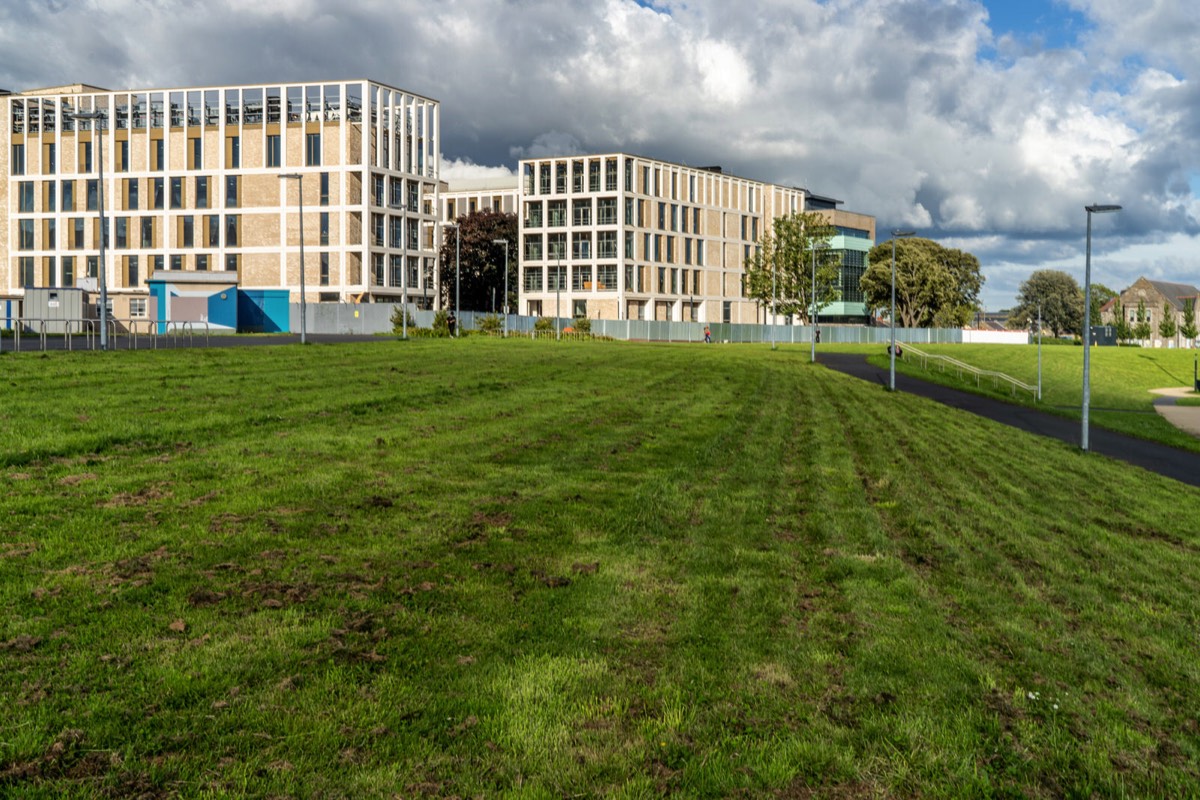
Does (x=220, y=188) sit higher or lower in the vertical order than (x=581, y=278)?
higher

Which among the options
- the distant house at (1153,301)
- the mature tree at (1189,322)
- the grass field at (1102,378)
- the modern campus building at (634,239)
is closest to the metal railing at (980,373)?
the grass field at (1102,378)

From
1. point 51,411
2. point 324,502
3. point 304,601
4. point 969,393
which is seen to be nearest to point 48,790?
point 304,601

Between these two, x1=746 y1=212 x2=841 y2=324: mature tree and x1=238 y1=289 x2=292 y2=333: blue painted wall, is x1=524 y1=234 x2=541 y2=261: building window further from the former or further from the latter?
x1=238 y1=289 x2=292 y2=333: blue painted wall

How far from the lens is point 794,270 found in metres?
90.8


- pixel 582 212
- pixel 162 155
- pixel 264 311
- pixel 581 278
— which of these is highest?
pixel 162 155

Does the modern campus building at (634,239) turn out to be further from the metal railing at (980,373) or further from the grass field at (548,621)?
the grass field at (548,621)

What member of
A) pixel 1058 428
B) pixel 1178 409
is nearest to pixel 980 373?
pixel 1178 409

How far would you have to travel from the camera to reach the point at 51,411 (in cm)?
1534

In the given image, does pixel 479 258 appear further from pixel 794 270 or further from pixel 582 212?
pixel 794 270

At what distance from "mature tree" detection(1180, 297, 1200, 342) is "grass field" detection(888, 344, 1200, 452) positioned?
4595 cm

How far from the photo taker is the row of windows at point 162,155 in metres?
84.4

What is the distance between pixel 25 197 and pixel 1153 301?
561ft

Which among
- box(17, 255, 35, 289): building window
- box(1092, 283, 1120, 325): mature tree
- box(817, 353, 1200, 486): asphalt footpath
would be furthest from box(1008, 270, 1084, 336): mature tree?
box(17, 255, 35, 289): building window

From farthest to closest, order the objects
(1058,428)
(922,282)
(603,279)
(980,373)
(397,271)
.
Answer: (922,282)
(603,279)
(397,271)
(980,373)
(1058,428)
